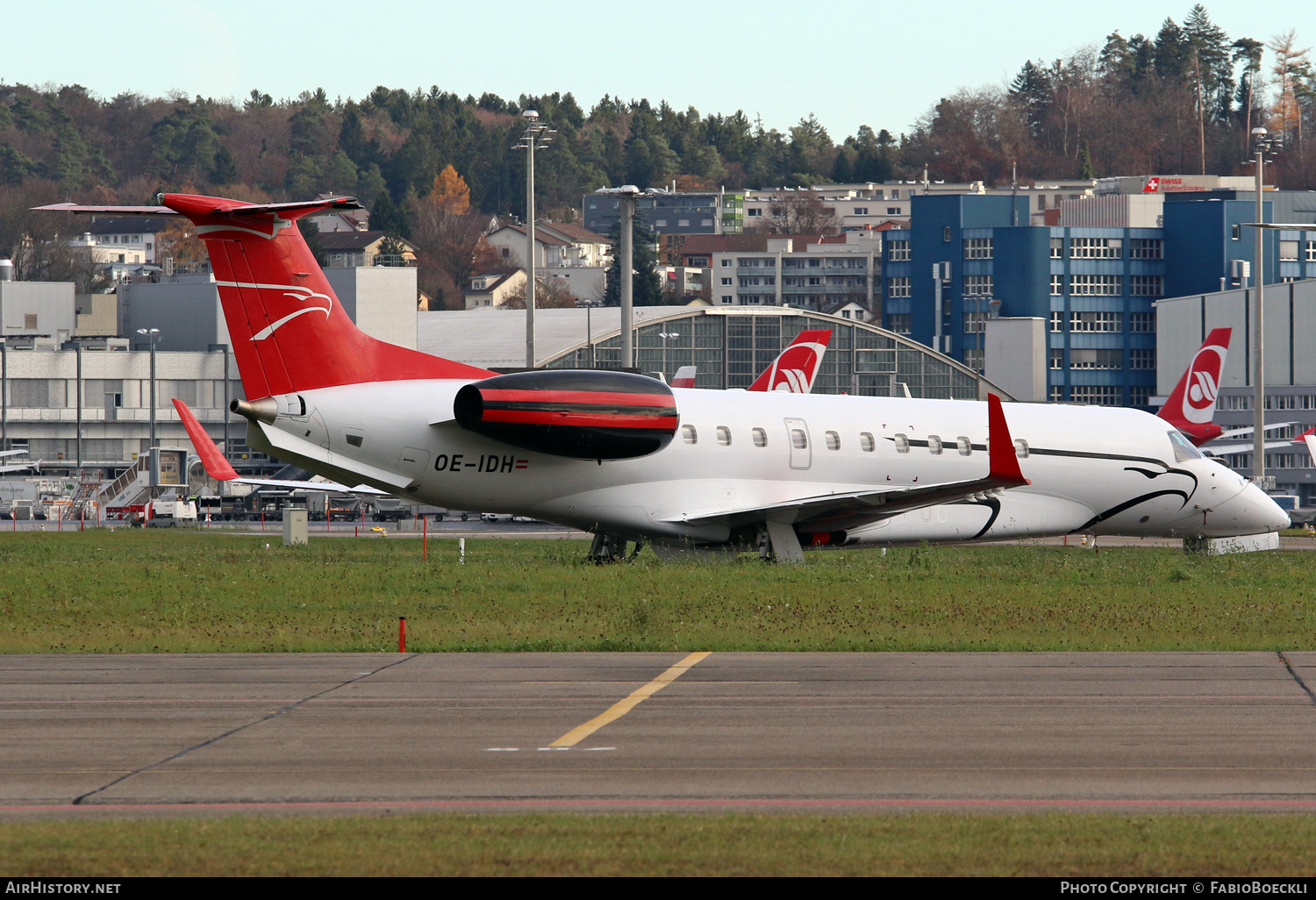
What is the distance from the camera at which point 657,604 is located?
22453mm

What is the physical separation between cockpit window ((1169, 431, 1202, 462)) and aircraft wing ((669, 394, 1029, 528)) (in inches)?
222

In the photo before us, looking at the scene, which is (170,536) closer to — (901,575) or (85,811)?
(901,575)

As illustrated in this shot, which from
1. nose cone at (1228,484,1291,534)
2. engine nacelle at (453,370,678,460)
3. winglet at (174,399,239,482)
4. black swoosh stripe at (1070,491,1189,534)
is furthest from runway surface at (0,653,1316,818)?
nose cone at (1228,484,1291,534)

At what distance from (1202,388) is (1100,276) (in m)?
70.4

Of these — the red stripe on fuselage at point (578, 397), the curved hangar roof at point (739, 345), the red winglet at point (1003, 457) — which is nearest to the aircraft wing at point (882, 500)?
the red winglet at point (1003, 457)

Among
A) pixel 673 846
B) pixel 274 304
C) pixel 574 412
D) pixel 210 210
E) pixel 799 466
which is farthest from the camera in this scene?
pixel 799 466

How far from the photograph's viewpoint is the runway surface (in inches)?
441

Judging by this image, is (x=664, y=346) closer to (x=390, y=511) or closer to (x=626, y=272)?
(x=390, y=511)

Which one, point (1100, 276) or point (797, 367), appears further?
point (1100, 276)

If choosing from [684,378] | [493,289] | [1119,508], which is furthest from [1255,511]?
[493,289]

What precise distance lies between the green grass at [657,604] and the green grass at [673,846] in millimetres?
8868

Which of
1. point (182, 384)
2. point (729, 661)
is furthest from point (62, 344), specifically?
point (729, 661)

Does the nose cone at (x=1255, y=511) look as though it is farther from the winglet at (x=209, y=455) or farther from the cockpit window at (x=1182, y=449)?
the winglet at (x=209, y=455)

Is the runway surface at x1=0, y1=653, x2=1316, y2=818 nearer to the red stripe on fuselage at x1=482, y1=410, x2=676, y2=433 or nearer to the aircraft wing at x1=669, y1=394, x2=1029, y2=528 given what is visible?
the red stripe on fuselage at x1=482, y1=410, x2=676, y2=433
